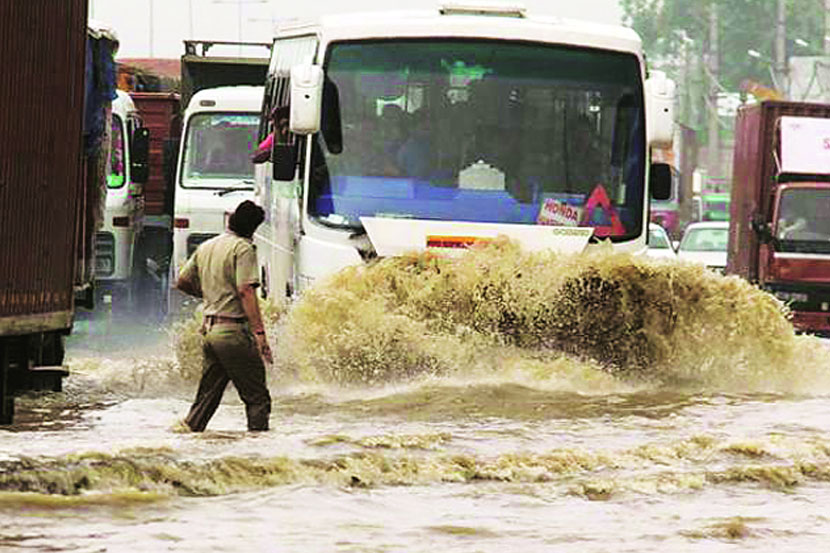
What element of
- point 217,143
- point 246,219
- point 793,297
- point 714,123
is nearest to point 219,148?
point 217,143

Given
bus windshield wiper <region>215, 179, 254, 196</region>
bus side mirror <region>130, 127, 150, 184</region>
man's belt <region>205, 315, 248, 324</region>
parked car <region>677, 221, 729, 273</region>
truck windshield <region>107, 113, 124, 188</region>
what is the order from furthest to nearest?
parked car <region>677, 221, 729, 273</region> → bus windshield wiper <region>215, 179, 254, 196</region> → truck windshield <region>107, 113, 124, 188</region> → bus side mirror <region>130, 127, 150, 184</region> → man's belt <region>205, 315, 248, 324</region>

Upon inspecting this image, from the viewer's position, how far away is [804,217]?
97.3ft

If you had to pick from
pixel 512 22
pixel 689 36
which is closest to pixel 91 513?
pixel 512 22

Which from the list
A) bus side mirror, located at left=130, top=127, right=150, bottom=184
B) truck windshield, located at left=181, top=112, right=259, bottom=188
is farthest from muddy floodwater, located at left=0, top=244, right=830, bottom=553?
truck windshield, located at left=181, top=112, right=259, bottom=188

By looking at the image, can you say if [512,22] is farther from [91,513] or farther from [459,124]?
[91,513]

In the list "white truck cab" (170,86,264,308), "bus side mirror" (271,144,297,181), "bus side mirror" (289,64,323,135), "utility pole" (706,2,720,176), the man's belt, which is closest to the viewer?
the man's belt

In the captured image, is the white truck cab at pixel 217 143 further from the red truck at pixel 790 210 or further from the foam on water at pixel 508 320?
the foam on water at pixel 508 320

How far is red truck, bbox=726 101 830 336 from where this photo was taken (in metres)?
29.1

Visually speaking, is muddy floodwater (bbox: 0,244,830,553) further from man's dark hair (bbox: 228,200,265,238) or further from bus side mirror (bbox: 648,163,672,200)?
man's dark hair (bbox: 228,200,265,238)

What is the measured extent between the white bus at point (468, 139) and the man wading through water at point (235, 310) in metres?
3.29

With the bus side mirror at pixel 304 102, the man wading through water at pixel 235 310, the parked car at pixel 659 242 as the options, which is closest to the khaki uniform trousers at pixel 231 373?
the man wading through water at pixel 235 310

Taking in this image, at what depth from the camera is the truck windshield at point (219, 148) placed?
27.0 metres

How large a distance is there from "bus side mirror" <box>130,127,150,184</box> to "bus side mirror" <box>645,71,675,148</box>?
8331mm

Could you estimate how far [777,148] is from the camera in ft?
99.8
